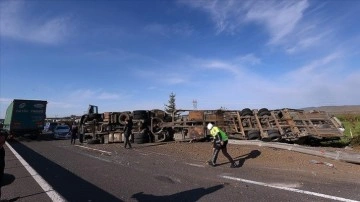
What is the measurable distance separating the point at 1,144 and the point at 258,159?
9.51m

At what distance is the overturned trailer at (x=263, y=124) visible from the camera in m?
18.8

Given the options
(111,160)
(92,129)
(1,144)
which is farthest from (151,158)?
(92,129)

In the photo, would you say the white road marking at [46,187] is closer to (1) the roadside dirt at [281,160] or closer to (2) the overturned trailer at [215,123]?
(1) the roadside dirt at [281,160]

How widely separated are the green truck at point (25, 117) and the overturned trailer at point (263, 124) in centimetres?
1505

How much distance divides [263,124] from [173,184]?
12.2m

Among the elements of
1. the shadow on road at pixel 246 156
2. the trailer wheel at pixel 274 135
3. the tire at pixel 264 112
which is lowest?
the shadow on road at pixel 246 156

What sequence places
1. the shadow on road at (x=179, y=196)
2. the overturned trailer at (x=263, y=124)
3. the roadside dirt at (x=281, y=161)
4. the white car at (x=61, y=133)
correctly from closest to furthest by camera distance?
the shadow on road at (x=179, y=196)
the roadside dirt at (x=281, y=161)
the overturned trailer at (x=263, y=124)
the white car at (x=61, y=133)

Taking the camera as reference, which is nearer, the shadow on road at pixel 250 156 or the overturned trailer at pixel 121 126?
the shadow on road at pixel 250 156

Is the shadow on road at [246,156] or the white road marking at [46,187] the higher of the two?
the shadow on road at [246,156]

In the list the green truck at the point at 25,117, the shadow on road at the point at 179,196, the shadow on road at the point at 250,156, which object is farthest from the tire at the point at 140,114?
the shadow on road at the point at 179,196

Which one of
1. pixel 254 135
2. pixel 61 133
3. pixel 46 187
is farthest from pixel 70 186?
pixel 61 133

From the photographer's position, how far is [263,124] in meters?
20.7

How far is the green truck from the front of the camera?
105 feet

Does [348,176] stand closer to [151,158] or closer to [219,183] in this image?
[219,183]
